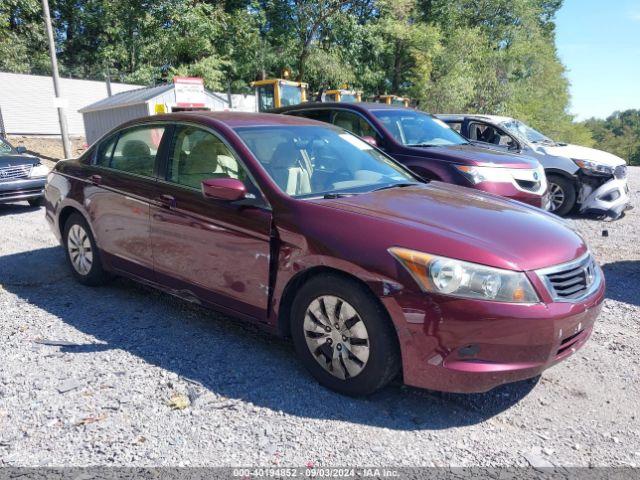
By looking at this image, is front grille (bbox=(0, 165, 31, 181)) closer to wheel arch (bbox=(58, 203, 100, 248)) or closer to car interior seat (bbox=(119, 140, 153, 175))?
wheel arch (bbox=(58, 203, 100, 248))

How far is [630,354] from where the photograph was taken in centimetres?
363

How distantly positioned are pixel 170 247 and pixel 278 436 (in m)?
1.78

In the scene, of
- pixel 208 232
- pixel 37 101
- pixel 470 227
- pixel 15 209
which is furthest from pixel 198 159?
pixel 37 101

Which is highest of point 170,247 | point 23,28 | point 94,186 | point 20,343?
point 23,28

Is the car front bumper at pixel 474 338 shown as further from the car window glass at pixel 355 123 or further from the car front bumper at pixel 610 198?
the car front bumper at pixel 610 198

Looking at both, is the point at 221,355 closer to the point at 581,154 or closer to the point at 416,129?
the point at 416,129

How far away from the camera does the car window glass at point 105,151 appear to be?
4.62 metres

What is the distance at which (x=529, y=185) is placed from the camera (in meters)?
6.69

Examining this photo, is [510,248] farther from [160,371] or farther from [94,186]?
[94,186]

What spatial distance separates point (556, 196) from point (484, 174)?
298cm

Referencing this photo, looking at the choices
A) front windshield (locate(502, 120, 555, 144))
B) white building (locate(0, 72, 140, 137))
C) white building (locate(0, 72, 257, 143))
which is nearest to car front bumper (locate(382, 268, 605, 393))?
front windshield (locate(502, 120, 555, 144))

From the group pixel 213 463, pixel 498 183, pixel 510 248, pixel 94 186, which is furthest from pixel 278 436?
pixel 498 183

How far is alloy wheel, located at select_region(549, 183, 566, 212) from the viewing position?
8.49m

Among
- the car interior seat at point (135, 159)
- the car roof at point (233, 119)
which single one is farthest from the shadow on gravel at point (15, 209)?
the car roof at point (233, 119)
